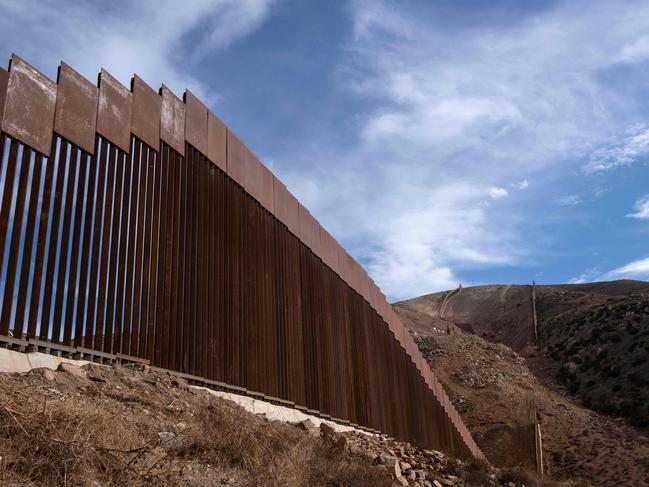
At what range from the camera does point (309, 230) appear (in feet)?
51.9

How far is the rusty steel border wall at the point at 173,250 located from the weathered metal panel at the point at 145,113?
22mm

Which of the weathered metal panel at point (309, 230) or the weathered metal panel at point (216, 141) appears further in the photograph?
the weathered metal panel at point (309, 230)

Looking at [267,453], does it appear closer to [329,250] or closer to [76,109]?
[76,109]

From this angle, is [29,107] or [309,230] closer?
[29,107]

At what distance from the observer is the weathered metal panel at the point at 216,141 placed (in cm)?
1153

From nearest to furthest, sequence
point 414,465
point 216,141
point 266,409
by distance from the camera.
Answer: point 266,409
point 216,141
point 414,465

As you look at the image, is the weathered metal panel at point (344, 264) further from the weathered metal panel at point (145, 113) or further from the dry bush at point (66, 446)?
the dry bush at point (66, 446)

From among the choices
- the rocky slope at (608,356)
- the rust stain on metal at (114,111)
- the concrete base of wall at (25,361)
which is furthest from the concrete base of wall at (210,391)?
the rocky slope at (608,356)

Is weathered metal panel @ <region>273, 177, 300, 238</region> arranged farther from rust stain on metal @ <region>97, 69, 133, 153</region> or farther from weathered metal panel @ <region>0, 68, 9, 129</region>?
weathered metal panel @ <region>0, 68, 9, 129</region>

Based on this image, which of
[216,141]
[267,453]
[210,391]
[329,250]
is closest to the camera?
[267,453]

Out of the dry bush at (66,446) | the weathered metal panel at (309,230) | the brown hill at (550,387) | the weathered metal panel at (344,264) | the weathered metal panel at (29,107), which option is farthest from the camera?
the brown hill at (550,387)

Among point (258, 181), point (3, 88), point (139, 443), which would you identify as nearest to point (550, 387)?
point (258, 181)

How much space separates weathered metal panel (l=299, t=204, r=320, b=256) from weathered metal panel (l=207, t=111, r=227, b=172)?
3.73 m

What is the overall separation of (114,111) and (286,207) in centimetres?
603
